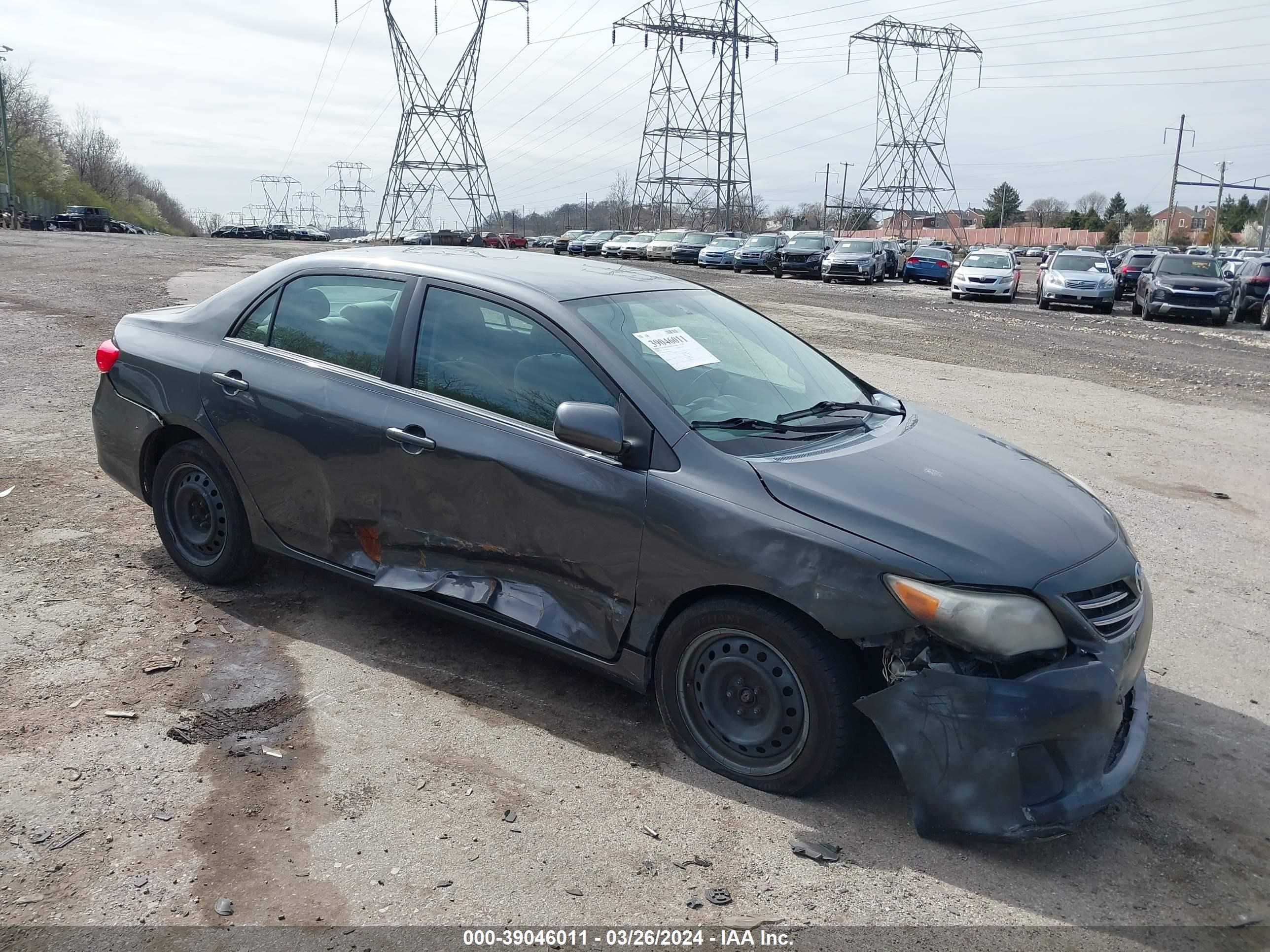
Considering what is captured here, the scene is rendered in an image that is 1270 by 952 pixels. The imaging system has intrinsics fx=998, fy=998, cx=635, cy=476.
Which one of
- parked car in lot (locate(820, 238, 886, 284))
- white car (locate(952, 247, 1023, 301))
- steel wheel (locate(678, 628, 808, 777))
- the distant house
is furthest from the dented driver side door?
the distant house

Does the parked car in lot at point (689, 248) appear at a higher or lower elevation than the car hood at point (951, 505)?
higher

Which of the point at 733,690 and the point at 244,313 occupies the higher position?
the point at 244,313

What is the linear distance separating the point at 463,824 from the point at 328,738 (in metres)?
0.75

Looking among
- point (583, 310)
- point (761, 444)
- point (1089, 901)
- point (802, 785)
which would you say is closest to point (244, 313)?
point (583, 310)

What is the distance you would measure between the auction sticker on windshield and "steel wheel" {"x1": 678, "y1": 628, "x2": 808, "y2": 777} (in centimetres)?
110

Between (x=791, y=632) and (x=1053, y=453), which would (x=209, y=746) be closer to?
(x=791, y=632)

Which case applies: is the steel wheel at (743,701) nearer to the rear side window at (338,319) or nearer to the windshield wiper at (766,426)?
the windshield wiper at (766,426)

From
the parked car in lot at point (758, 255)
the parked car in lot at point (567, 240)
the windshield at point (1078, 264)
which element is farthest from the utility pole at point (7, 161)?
the windshield at point (1078, 264)

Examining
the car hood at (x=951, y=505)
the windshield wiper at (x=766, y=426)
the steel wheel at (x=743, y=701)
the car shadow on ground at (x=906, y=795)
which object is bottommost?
the car shadow on ground at (x=906, y=795)

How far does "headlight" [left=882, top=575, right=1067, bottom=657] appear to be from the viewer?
287 cm

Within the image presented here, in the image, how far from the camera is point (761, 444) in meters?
3.52

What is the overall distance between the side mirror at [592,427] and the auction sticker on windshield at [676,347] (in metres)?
0.45

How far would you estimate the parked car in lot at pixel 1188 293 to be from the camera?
23125 mm

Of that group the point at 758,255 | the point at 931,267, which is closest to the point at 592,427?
the point at 931,267
